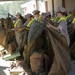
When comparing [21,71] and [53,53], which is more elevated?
[53,53]

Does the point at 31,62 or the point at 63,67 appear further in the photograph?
the point at 31,62

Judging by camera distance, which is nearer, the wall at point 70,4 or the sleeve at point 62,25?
the sleeve at point 62,25

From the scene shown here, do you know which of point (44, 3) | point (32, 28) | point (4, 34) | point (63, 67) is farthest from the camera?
point (44, 3)

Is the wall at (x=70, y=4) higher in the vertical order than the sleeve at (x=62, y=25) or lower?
lower

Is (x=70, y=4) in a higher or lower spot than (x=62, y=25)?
lower

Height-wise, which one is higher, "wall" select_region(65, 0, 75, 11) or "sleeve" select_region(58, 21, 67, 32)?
"sleeve" select_region(58, 21, 67, 32)

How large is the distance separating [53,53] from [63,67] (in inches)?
15.6

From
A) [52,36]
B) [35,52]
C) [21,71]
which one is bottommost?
[21,71]

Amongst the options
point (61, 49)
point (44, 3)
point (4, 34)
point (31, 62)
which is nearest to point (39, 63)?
point (31, 62)

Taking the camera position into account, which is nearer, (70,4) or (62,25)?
(62,25)

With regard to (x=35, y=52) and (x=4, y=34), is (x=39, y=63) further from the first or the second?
(x=4, y=34)

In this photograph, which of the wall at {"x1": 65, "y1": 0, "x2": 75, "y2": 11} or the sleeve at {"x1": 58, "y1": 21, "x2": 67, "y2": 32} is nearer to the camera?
the sleeve at {"x1": 58, "y1": 21, "x2": 67, "y2": 32}

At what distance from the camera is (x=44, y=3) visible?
1752 centimetres

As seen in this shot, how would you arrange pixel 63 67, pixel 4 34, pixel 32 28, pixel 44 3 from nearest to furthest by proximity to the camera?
pixel 63 67
pixel 32 28
pixel 4 34
pixel 44 3
